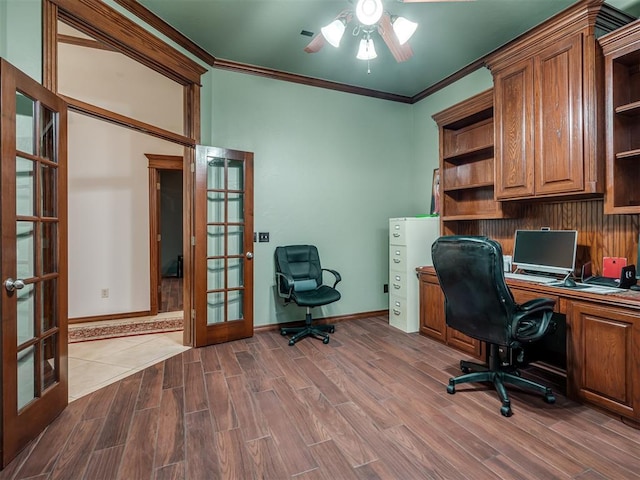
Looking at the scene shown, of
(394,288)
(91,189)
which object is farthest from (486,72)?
(91,189)

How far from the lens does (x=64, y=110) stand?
6.81 ft

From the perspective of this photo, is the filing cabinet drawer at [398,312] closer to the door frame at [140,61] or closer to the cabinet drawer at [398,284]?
the cabinet drawer at [398,284]

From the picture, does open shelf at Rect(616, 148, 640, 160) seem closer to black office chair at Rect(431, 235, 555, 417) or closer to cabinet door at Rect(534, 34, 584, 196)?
cabinet door at Rect(534, 34, 584, 196)

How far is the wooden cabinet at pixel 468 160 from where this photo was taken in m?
3.16

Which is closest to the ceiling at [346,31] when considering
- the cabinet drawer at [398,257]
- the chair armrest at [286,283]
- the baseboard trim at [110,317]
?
the cabinet drawer at [398,257]

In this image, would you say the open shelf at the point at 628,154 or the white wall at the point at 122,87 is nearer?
the open shelf at the point at 628,154

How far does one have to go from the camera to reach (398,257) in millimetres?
3703

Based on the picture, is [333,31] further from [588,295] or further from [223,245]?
[588,295]

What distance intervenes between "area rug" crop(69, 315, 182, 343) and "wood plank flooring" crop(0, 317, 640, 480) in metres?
1.18

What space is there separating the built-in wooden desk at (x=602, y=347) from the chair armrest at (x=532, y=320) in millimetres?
156

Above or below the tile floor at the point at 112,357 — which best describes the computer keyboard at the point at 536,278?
above

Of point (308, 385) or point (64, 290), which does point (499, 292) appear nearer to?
point (308, 385)

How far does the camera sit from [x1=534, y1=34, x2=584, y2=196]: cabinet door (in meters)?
2.26

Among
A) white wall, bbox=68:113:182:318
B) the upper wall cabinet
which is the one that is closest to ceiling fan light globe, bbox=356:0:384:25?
the upper wall cabinet
